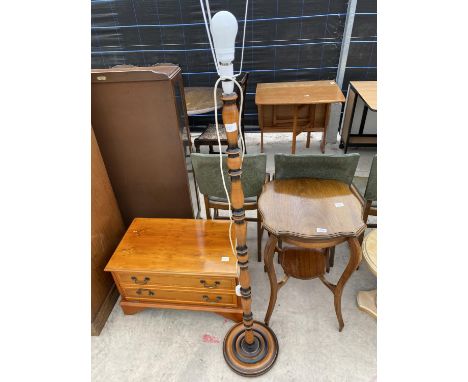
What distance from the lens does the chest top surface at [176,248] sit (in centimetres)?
171

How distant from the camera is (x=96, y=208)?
6.08ft

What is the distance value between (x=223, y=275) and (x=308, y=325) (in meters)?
0.70

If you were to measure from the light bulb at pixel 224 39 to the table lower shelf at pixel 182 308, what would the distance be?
55.8 inches

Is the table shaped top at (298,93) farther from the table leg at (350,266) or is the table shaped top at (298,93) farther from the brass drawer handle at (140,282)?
the brass drawer handle at (140,282)

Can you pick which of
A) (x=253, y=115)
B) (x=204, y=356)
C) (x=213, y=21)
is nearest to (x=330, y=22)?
(x=253, y=115)

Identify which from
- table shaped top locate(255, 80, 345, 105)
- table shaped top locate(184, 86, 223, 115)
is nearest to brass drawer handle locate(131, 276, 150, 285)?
table shaped top locate(184, 86, 223, 115)

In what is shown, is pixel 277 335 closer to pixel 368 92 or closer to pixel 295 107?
pixel 295 107

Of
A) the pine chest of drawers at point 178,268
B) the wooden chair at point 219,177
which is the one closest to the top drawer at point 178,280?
the pine chest of drawers at point 178,268

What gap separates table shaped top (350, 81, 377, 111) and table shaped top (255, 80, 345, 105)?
20 centimetres

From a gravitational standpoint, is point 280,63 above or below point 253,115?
above

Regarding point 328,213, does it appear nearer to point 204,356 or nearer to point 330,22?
point 204,356

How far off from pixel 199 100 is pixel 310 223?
2.56 meters

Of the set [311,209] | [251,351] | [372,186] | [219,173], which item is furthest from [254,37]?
[251,351]

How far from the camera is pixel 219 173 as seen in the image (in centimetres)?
202
